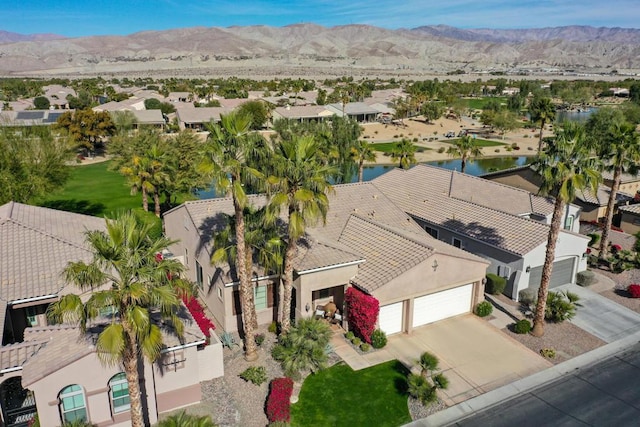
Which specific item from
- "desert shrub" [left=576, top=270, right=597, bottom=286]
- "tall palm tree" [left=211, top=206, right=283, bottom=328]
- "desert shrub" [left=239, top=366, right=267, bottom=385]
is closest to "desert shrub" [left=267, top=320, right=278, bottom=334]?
"desert shrub" [left=239, top=366, right=267, bottom=385]

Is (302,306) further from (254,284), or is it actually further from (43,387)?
(43,387)

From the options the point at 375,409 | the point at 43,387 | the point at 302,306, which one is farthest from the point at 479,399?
the point at 43,387

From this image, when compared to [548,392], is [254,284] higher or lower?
higher

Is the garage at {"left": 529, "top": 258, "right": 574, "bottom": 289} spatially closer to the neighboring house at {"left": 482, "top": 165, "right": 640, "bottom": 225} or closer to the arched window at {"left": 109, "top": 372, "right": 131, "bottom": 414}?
the neighboring house at {"left": 482, "top": 165, "right": 640, "bottom": 225}

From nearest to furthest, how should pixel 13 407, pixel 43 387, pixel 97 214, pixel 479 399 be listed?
pixel 43 387, pixel 13 407, pixel 479 399, pixel 97 214

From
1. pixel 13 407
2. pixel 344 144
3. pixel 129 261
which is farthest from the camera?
pixel 344 144
